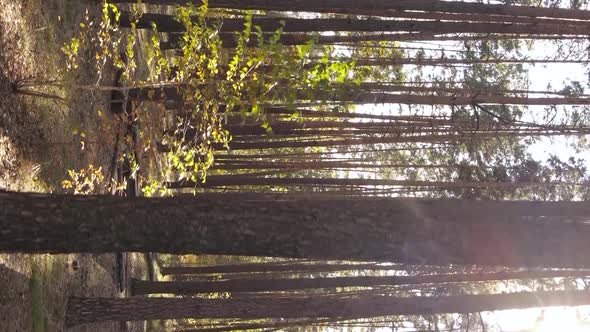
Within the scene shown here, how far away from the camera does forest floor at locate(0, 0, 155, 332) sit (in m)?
4.84

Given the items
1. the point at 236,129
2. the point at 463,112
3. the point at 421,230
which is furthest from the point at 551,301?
the point at 236,129

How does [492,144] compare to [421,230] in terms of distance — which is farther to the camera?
[492,144]

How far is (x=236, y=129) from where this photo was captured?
924 cm

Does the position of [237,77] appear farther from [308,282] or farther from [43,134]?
[308,282]

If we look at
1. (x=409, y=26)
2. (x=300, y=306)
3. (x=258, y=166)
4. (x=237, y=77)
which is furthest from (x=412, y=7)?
(x=258, y=166)

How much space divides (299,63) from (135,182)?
15.0ft

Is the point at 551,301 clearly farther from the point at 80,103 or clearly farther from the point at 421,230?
the point at 80,103

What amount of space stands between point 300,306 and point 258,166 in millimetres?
5404

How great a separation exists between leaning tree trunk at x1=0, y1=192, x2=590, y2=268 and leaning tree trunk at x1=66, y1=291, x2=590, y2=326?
9.89 ft

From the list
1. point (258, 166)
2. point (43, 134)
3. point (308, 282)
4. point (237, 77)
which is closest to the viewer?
point (237, 77)

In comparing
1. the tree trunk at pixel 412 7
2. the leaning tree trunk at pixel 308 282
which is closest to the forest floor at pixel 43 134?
the tree trunk at pixel 412 7

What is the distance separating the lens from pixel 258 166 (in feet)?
37.6

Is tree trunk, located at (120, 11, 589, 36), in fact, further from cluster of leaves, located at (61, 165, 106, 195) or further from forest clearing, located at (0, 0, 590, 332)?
cluster of leaves, located at (61, 165, 106, 195)

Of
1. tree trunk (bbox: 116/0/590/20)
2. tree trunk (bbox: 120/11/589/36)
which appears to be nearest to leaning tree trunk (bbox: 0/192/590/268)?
tree trunk (bbox: 116/0/590/20)
